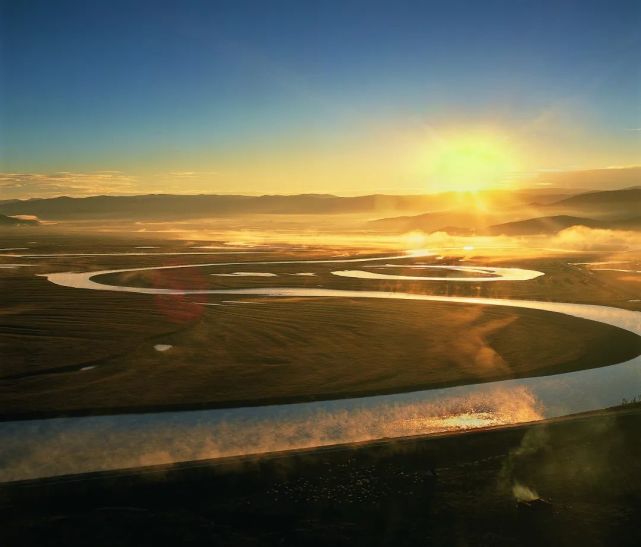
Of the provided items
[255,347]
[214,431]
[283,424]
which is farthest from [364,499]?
[255,347]

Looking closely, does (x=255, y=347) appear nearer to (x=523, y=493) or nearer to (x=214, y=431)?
(x=214, y=431)

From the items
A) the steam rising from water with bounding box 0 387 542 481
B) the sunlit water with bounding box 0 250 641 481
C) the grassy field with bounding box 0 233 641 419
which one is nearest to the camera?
the steam rising from water with bounding box 0 387 542 481

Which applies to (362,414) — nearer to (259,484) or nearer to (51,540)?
(259,484)

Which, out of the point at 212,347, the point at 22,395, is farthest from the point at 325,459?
the point at 212,347

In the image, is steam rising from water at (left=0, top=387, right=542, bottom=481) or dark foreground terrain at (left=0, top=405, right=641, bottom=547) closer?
dark foreground terrain at (left=0, top=405, right=641, bottom=547)

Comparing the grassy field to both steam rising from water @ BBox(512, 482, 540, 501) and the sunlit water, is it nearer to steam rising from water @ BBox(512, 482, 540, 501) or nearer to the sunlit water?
the sunlit water

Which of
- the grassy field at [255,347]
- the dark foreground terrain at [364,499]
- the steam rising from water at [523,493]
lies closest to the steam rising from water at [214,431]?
the grassy field at [255,347]

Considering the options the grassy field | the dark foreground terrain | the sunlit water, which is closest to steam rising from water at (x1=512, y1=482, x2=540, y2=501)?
the dark foreground terrain

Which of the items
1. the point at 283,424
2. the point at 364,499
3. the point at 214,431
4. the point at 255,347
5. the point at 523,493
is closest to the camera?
the point at 364,499
